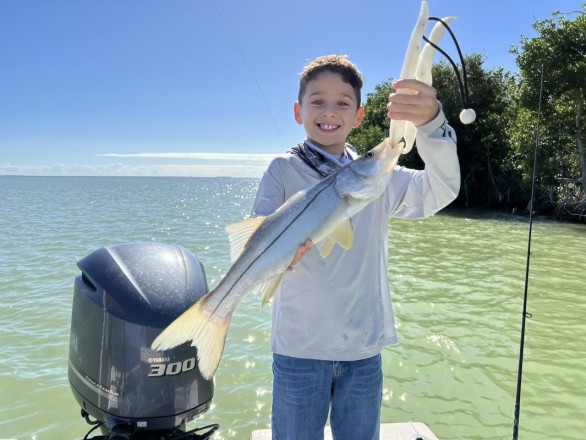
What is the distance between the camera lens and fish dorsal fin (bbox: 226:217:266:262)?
1.93m

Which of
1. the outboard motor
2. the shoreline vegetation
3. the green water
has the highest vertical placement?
the shoreline vegetation

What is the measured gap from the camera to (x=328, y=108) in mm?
2279

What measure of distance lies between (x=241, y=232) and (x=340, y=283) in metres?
0.60

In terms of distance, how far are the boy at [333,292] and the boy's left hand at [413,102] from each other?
0.36 ft

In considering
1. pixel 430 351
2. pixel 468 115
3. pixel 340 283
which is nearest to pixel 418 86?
pixel 468 115

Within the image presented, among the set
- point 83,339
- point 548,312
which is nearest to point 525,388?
point 548,312

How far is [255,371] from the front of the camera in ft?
19.2

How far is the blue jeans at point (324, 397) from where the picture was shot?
2.15m

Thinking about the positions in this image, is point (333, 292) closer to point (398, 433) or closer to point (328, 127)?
point (328, 127)

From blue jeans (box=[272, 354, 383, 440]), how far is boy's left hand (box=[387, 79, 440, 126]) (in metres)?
1.20

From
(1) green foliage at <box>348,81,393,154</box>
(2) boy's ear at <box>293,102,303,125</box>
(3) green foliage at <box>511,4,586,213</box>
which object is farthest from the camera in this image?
(1) green foliage at <box>348,81,393,154</box>

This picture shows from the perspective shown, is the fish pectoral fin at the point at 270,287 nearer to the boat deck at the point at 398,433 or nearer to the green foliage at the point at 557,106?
the boat deck at the point at 398,433

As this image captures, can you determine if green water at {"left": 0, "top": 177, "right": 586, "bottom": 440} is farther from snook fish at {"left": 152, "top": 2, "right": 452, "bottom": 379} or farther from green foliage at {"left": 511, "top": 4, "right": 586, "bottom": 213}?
green foliage at {"left": 511, "top": 4, "right": 586, "bottom": 213}

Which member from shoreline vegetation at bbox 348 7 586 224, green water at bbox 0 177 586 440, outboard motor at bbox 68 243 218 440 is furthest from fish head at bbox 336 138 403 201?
shoreline vegetation at bbox 348 7 586 224
